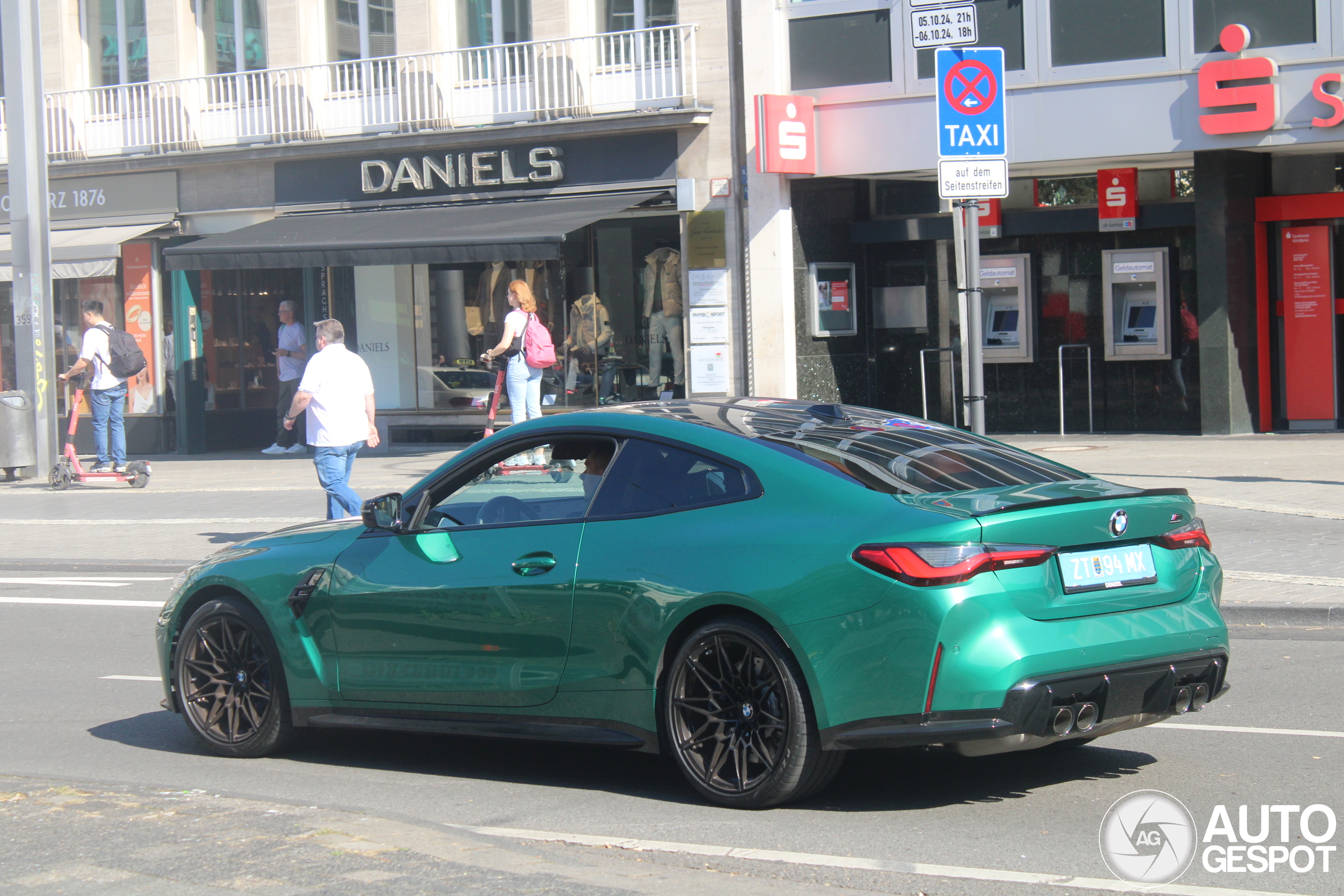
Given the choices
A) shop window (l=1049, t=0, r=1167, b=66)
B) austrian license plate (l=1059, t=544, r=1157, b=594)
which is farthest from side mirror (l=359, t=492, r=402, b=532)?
shop window (l=1049, t=0, r=1167, b=66)

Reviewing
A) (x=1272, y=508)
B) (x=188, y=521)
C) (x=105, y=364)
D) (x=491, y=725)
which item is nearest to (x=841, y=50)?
(x=1272, y=508)

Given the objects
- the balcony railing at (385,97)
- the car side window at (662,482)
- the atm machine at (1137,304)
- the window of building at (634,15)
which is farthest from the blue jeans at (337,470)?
the atm machine at (1137,304)

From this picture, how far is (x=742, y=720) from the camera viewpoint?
5.19 m

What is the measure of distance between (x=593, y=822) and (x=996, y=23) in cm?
1458

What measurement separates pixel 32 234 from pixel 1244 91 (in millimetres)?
14563

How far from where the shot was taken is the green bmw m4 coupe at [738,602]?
15.9ft

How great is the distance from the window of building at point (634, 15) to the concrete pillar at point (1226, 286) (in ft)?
23.3

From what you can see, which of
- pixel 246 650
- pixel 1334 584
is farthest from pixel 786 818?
pixel 1334 584

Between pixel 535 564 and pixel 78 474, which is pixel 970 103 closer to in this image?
pixel 535 564

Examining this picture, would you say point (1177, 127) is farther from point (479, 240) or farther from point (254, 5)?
point (254, 5)

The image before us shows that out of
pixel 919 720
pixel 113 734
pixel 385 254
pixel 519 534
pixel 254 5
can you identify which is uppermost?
pixel 254 5

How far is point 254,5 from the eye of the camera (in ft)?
76.7

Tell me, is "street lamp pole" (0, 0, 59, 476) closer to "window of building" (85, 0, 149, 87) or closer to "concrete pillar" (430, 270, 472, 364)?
"window of building" (85, 0, 149, 87)

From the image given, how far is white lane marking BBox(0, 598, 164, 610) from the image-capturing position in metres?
10.9
